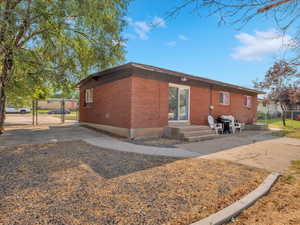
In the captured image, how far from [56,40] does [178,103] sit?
6.77 m

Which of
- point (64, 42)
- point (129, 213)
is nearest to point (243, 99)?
point (64, 42)

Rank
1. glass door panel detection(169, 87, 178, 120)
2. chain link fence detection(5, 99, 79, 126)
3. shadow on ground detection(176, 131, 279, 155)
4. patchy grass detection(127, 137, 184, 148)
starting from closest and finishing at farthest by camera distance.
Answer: shadow on ground detection(176, 131, 279, 155) → patchy grass detection(127, 137, 184, 148) → glass door panel detection(169, 87, 178, 120) → chain link fence detection(5, 99, 79, 126)

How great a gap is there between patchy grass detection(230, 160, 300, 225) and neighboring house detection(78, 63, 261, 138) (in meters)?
5.44

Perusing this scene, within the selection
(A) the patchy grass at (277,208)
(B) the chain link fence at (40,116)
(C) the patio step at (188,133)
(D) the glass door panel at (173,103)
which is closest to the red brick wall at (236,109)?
(C) the patio step at (188,133)

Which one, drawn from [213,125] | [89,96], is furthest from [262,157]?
[89,96]

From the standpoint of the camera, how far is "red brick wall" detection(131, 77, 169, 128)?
7.46 metres

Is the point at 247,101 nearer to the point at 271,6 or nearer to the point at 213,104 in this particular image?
the point at 213,104

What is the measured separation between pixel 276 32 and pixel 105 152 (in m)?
5.11

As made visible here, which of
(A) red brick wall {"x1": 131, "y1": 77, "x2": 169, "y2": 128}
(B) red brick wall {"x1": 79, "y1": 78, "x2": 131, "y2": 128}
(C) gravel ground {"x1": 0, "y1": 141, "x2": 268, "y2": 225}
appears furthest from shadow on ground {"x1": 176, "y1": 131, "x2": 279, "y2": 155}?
(B) red brick wall {"x1": 79, "y1": 78, "x2": 131, "y2": 128}

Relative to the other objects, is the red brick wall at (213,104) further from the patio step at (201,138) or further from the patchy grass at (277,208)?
the patchy grass at (277,208)

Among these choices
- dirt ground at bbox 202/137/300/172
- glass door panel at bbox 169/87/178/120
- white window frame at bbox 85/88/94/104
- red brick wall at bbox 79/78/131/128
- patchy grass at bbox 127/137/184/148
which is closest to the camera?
dirt ground at bbox 202/137/300/172

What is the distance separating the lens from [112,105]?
872cm

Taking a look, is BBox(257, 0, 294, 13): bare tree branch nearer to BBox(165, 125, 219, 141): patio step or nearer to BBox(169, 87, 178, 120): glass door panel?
BBox(165, 125, 219, 141): patio step

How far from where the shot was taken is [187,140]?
24.6 feet
